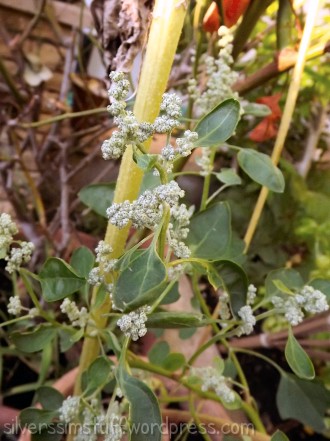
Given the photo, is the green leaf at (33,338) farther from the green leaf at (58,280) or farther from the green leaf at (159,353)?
the green leaf at (159,353)

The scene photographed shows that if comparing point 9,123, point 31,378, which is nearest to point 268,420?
point 31,378

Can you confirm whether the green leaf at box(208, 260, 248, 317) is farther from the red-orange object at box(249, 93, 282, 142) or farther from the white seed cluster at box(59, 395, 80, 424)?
the red-orange object at box(249, 93, 282, 142)

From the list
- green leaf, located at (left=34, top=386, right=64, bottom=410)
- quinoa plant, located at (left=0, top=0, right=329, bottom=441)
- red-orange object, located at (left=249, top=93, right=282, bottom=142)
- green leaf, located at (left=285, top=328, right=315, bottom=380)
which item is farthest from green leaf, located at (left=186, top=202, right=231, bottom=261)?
red-orange object, located at (left=249, top=93, right=282, bottom=142)

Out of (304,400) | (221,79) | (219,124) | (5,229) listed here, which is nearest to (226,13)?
(221,79)

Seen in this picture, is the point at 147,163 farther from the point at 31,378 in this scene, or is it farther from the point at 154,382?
the point at 31,378

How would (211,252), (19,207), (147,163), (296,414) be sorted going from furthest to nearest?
(19,207), (296,414), (211,252), (147,163)

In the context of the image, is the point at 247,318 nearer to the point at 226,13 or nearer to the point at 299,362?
the point at 299,362
